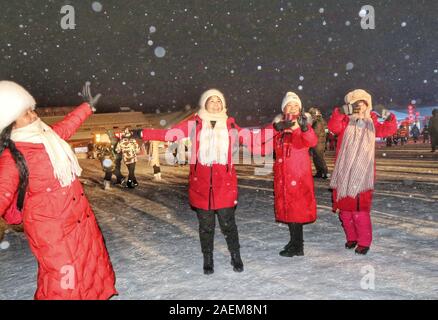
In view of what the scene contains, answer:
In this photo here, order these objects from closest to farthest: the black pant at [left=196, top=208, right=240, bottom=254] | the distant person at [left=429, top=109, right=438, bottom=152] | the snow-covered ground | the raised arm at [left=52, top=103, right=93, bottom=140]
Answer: the raised arm at [left=52, top=103, right=93, bottom=140] → the snow-covered ground → the black pant at [left=196, top=208, right=240, bottom=254] → the distant person at [left=429, top=109, right=438, bottom=152]

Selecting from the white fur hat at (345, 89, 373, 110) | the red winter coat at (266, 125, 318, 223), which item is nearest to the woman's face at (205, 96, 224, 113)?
the red winter coat at (266, 125, 318, 223)

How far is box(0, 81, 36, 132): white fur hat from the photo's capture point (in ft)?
7.96

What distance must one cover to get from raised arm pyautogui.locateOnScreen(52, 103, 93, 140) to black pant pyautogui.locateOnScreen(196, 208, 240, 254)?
1.39 meters

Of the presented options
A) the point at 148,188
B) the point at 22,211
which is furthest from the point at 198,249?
the point at 148,188

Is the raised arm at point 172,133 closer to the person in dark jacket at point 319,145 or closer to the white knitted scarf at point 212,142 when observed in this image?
the white knitted scarf at point 212,142

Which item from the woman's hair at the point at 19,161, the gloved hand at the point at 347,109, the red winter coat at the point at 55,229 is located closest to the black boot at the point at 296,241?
the gloved hand at the point at 347,109

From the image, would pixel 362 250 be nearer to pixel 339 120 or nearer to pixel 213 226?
pixel 339 120

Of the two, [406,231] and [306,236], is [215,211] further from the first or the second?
[406,231]

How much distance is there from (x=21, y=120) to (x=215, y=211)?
1949mm

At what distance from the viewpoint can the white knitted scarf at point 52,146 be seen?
8.12ft

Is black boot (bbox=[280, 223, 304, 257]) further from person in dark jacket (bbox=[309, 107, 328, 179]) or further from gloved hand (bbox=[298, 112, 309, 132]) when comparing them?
person in dark jacket (bbox=[309, 107, 328, 179])

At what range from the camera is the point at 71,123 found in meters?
3.08

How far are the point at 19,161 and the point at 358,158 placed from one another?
10.5 feet

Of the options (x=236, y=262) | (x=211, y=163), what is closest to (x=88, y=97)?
(x=211, y=163)
